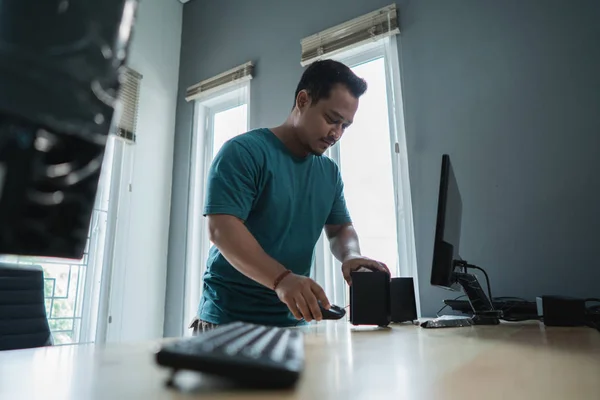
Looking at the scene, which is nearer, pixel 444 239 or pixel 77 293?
pixel 444 239

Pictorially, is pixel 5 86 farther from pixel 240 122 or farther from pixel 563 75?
pixel 240 122

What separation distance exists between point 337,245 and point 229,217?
0.50 metres

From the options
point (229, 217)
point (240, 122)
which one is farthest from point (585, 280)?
point (240, 122)

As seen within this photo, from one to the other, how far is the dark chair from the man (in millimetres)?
873

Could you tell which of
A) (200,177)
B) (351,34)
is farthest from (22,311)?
(351,34)

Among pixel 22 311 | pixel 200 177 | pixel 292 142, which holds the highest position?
pixel 200 177

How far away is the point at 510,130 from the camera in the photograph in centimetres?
171

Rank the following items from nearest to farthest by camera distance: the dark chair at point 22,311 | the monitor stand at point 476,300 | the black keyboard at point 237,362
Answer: the black keyboard at point 237,362
the monitor stand at point 476,300
the dark chair at point 22,311

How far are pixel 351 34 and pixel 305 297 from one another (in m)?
1.89

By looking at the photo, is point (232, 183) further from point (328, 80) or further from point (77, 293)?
point (77, 293)

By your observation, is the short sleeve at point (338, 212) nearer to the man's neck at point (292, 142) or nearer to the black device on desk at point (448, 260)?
the man's neck at point (292, 142)

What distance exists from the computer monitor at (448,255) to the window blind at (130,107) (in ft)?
7.21

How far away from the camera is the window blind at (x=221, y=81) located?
106 inches

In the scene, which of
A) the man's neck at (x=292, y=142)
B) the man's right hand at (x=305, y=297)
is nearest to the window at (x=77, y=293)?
the man's neck at (x=292, y=142)
